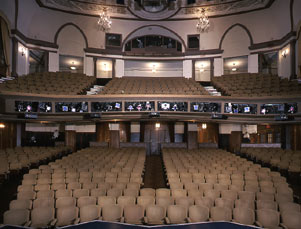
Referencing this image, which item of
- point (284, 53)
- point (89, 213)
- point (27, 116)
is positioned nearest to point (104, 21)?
point (27, 116)

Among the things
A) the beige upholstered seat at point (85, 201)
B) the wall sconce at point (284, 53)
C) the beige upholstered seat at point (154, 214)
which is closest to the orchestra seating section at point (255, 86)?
the wall sconce at point (284, 53)

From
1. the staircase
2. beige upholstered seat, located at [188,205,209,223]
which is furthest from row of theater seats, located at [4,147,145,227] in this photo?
the staircase

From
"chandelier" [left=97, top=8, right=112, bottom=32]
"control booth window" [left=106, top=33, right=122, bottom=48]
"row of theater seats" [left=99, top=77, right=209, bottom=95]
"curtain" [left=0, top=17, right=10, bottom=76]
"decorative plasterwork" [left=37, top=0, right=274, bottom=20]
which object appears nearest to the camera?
"curtain" [left=0, top=17, right=10, bottom=76]

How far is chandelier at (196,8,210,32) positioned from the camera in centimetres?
1720

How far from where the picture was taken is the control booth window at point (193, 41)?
18.8 m

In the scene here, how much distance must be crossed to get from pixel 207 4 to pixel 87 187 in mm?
16787

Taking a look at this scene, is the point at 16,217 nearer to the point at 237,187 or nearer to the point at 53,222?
the point at 53,222

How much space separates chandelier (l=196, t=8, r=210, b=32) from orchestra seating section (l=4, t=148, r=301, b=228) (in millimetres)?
12495

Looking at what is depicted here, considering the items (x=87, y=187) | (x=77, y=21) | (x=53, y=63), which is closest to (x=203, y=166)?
(x=87, y=187)

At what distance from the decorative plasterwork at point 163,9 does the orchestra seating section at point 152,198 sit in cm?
1372

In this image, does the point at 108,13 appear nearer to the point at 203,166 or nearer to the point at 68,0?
the point at 68,0

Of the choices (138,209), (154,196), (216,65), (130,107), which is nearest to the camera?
(138,209)

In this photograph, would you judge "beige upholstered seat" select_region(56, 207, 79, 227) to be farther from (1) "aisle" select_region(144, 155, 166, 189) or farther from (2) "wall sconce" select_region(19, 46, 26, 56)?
(2) "wall sconce" select_region(19, 46, 26, 56)

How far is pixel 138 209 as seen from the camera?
167 inches
